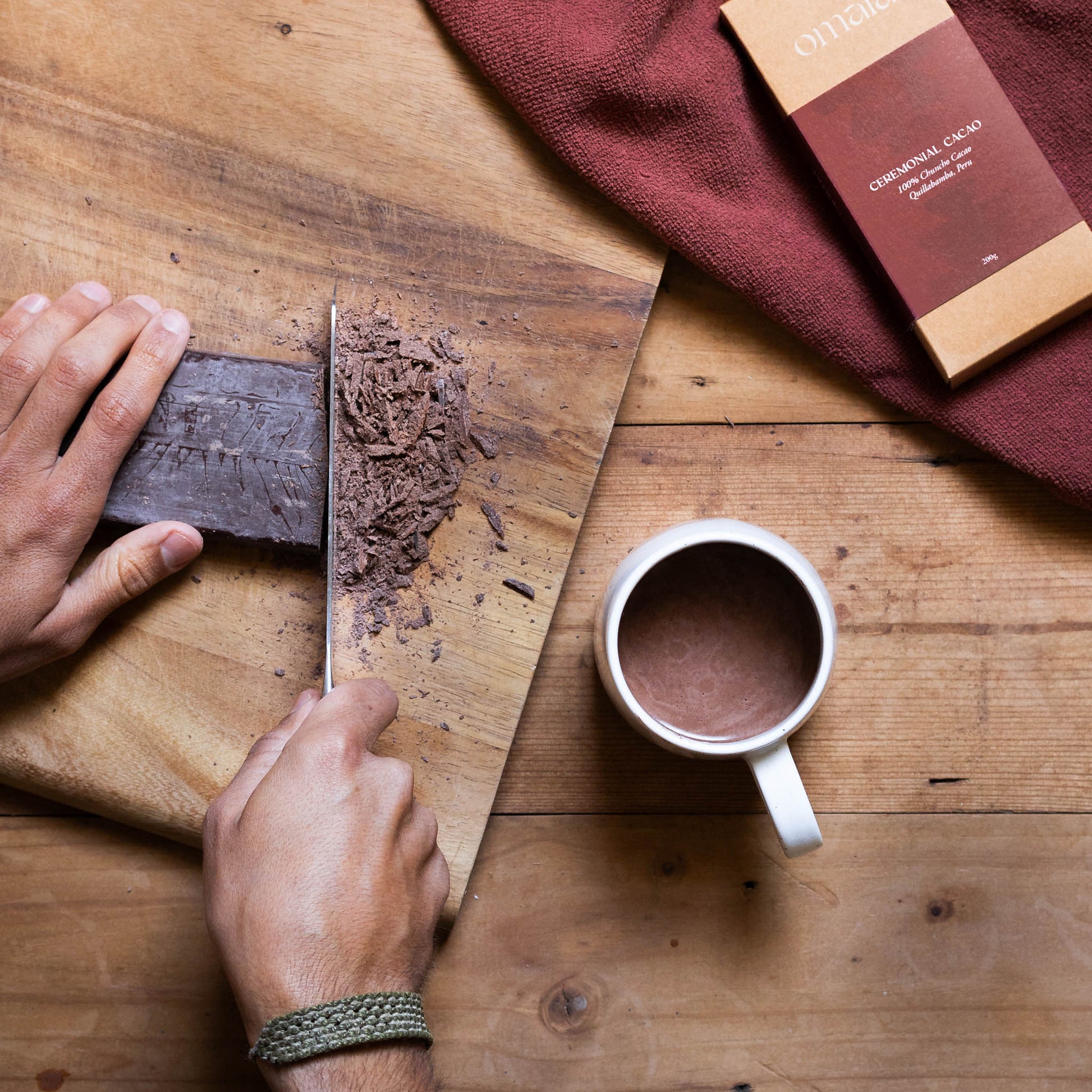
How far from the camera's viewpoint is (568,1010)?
42.6 inches

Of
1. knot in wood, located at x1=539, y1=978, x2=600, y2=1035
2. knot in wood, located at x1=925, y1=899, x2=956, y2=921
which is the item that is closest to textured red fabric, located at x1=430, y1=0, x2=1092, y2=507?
knot in wood, located at x1=925, y1=899, x2=956, y2=921

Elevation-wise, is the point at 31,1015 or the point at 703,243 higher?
the point at 703,243

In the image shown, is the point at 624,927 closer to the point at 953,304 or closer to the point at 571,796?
the point at 571,796

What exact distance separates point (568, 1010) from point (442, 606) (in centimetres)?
54

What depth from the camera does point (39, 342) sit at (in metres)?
0.98

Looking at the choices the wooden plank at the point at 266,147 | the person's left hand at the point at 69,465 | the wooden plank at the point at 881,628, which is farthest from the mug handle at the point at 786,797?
the person's left hand at the point at 69,465

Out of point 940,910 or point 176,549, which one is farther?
point 940,910

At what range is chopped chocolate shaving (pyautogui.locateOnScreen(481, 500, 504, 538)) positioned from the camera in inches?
39.3

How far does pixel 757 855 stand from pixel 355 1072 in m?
0.54

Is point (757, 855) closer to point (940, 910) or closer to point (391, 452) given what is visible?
point (940, 910)

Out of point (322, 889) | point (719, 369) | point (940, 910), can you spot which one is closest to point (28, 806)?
point (322, 889)

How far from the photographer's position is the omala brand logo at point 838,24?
96 centimetres

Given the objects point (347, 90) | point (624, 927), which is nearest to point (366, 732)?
point (624, 927)

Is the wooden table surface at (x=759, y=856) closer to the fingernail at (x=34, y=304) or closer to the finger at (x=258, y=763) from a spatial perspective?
the finger at (x=258, y=763)
